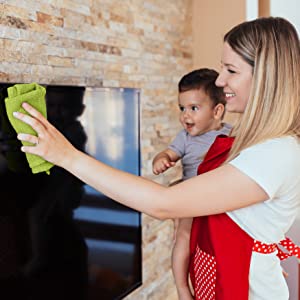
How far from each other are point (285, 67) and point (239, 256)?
0.53 meters

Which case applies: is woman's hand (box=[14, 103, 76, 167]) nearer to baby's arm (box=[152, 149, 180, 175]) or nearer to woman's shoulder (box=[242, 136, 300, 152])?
woman's shoulder (box=[242, 136, 300, 152])

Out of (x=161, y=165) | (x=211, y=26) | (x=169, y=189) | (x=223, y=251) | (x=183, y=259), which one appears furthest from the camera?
(x=211, y=26)

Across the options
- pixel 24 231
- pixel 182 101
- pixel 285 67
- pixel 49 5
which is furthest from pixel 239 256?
pixel 49 5

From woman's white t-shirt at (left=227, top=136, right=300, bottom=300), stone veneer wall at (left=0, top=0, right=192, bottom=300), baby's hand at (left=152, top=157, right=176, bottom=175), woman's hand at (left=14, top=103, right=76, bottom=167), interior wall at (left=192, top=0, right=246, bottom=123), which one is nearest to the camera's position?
woman's hand at (left=14, top=103, right=76, bottom=167)

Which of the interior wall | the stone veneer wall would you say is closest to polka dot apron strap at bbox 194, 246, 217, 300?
the stone veneer wall

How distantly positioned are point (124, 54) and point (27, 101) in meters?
1.11

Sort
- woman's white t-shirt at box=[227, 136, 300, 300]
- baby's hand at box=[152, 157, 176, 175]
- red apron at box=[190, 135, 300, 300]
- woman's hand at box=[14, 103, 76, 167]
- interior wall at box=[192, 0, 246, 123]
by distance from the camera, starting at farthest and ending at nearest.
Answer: interior wall at box=[192, 0, 246, 123], baby's hand at box=[152, 157, 176, 175], red apron at box=[190, 135, 300, 300], woman's white t-shirt at box=[227, 136, 300, 300], woman's hand at box=[14, 103, 76, 167]

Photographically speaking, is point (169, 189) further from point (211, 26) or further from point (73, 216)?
point (211, 26)

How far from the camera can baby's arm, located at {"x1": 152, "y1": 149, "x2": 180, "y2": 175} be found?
5.61 feet

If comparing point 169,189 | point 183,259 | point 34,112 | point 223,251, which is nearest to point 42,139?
point 34,112

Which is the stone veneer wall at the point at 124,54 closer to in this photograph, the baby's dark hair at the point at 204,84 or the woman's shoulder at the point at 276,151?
the baby's dark hair at the point at 204,84

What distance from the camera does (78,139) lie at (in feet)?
4.97

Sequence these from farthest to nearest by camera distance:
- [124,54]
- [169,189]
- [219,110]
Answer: [124,54]
[219,110]
[169,189]

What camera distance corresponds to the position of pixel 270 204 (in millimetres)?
1180
